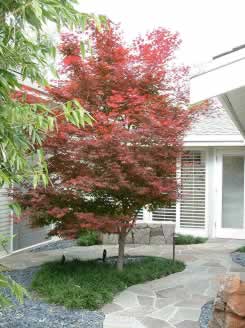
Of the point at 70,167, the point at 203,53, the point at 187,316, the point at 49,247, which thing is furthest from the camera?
the point at 203,53

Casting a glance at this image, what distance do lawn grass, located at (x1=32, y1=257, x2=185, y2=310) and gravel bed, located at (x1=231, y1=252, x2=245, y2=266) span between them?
119 centimetres

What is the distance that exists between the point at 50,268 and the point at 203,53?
16583mm

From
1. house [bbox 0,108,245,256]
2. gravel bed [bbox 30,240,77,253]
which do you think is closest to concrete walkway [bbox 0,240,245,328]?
gravel bed [bbox 30,240,77,253]

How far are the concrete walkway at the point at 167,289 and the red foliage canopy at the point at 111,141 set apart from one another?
110cm

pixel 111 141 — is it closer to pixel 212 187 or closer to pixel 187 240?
pixel 187 240

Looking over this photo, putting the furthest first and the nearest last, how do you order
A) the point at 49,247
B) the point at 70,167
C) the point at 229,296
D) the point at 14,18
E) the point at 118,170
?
the point at 49,247, the point at 70,167, the point at 118,170, the point at 229,296, the point at 14,18

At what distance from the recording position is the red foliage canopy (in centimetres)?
580

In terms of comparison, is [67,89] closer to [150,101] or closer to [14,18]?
[150,101]

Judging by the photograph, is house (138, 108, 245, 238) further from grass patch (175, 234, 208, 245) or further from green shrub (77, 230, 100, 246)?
green shrub (77, 230, 100, 246)

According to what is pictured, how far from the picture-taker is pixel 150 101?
629cm

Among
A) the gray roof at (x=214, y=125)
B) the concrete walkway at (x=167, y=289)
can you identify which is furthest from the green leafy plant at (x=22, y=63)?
the gray roof at (x=214, y=125)

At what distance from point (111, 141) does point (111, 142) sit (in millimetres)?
17

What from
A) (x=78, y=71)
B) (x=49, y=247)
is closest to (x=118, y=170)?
(x=78, y=71)

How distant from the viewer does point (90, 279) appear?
6098 mm
